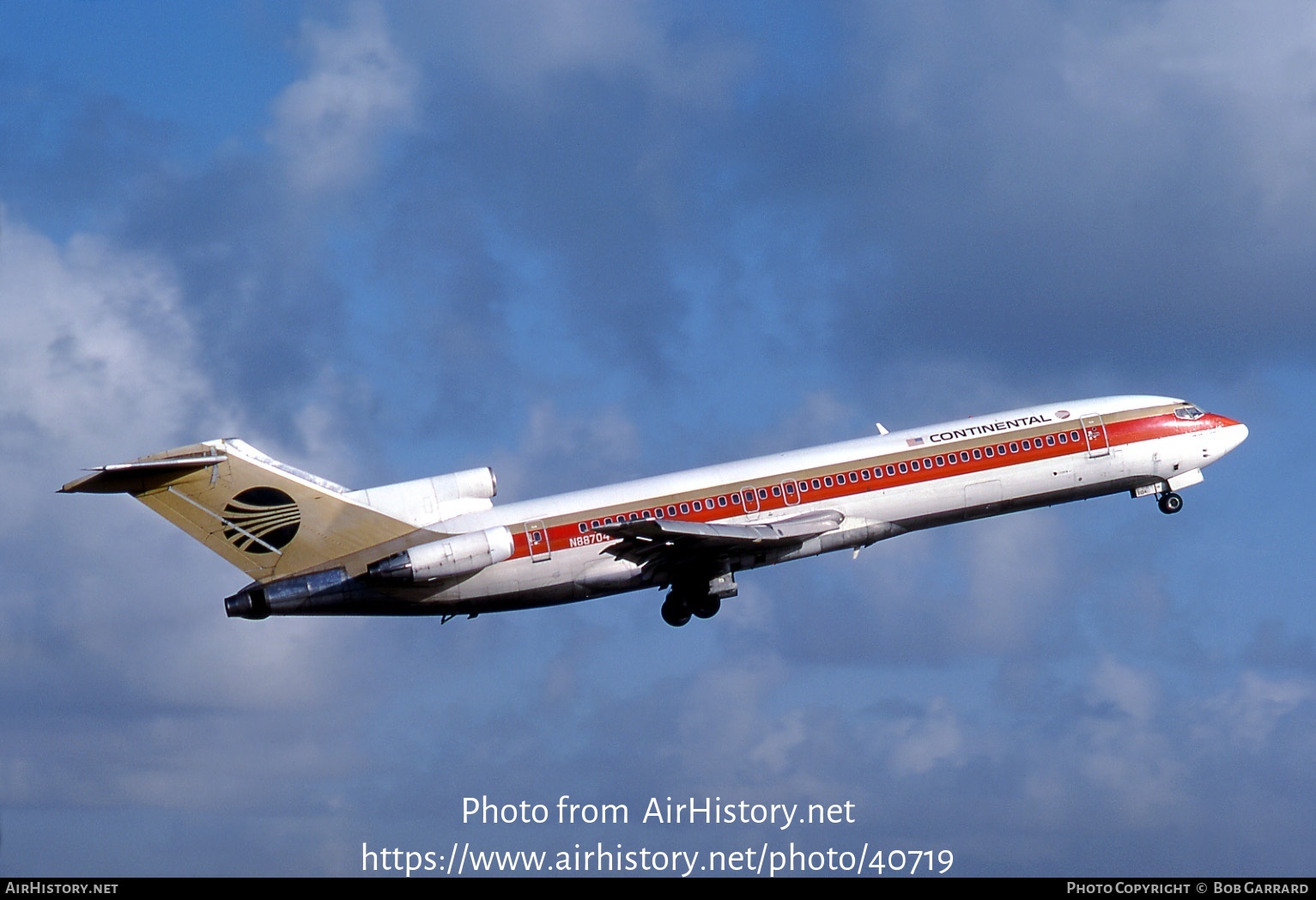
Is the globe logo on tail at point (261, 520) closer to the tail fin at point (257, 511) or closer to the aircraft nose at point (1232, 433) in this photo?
the tail fin at point (257, 511)

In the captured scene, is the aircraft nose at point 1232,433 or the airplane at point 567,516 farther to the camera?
the aircraft nose at point 1232,433

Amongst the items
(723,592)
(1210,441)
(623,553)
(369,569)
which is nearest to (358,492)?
(369,569)

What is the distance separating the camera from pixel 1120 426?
4888 centimetres

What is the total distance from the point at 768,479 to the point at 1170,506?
14076 mm

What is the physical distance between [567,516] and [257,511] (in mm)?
9150

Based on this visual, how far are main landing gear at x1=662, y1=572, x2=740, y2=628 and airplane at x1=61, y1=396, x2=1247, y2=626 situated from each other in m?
0.05

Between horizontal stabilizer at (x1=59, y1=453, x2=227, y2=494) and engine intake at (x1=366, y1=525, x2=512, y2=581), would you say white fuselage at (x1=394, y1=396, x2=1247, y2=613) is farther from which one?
horizontal stabilizer at (x1=59, y1=453, x2=227, y2=494)

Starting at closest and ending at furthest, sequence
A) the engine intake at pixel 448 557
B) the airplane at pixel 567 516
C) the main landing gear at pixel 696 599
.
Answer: the engine intake at pixel 448 557 < the airplane at pixel 567 516 < the main landing gear at pixel 696 599

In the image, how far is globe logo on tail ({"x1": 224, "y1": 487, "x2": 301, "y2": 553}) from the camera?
45.5 meters

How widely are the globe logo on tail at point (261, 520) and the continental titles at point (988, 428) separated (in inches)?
766

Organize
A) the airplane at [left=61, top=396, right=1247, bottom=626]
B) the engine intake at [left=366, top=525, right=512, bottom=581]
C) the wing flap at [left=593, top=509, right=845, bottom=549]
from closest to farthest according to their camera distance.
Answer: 1. the wing flap at [left=593, top=509, right=845, bottom=549]
2. the engine intake at [left=366, top=525, right=512, bottom=581]
3. the airplane at [left=61, top=396, right=1247, bottom=626]

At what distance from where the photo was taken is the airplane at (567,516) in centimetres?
4494

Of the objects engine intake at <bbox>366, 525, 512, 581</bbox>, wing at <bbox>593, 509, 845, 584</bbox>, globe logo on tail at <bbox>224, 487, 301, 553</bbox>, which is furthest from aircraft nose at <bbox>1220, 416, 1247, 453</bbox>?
globe logo on tail at <bbox>224, 487, 301, 553</bbox>

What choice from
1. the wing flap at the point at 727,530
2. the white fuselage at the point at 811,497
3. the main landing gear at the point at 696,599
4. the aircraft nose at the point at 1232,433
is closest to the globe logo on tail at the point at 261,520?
the white fuselage at the point at 811,497
